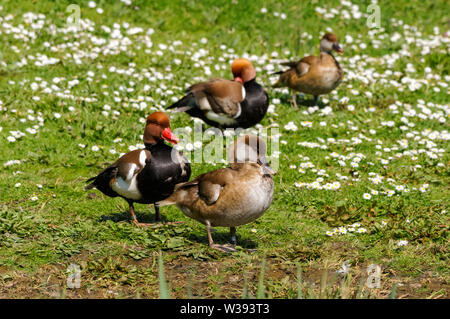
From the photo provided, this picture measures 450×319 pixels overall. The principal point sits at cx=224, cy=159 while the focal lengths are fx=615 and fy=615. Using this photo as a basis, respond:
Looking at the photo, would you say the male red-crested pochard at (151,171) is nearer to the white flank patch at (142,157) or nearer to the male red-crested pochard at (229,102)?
the white flank patch at (142,157)

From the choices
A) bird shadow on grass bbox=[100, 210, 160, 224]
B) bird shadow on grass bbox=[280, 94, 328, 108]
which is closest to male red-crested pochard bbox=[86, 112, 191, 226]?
bird shadow on grass bbox=[100, 210, 160, 224]

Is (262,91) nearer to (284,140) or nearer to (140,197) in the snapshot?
(284,140)

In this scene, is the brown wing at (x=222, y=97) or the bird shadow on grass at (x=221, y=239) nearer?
the bird shadow on grass at (x=221, y=239)

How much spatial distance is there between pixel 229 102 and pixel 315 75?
1.92 meters

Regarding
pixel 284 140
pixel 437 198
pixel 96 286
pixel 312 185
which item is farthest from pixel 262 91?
pixel 96 286

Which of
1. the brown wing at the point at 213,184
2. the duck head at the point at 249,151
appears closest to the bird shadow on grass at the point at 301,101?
the duck head at the point at 249,151

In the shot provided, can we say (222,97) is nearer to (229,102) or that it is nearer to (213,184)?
Answer: (229,102)

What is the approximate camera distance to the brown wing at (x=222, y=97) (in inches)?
385

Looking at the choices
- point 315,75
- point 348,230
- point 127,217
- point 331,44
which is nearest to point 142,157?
point 127,217

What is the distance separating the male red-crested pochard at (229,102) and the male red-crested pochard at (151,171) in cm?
293

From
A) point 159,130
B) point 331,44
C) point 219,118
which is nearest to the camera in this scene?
point 159,130

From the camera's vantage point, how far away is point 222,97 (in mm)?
9789

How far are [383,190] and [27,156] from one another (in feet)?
16.4

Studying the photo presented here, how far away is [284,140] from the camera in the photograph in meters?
9.76
